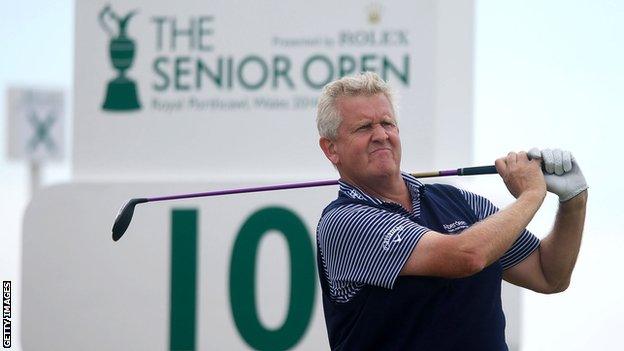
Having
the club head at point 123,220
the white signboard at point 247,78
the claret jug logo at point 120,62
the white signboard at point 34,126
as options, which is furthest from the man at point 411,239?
the white signboard at point 34,126

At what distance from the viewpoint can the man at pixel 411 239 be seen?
2.00 meters

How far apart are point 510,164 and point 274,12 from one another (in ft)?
7.10

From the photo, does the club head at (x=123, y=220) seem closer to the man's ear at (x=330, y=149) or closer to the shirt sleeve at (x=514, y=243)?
the man's ear at (x=330, y=149)

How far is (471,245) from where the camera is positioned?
194 centimetres

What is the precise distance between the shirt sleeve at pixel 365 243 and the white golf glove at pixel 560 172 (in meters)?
0.32

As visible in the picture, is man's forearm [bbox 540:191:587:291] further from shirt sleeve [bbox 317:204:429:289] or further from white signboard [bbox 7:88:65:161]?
white signboard [bbox 7:88:65:161]

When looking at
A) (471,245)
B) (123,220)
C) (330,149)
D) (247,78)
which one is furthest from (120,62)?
(471,245)

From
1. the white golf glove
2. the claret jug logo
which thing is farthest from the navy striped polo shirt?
the claret jug logo

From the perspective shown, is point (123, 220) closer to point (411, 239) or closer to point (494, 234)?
point (411, 239)

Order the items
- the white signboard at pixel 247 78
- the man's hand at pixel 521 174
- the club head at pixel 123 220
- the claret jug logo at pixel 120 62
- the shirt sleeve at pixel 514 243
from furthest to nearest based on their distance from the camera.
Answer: the claret jug logo at pixel 120 62
the white signboard at pixel 247 78
the club head at pixel 123 220
the shirt sleeve at pixel 514 243
the man's hand at pixel 521 174

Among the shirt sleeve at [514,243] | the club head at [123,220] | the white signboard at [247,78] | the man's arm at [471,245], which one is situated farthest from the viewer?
the white signboard at [247,78]

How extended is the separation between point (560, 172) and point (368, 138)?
16.4 inches

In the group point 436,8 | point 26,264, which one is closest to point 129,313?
point 26,264

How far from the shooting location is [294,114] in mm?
4098
